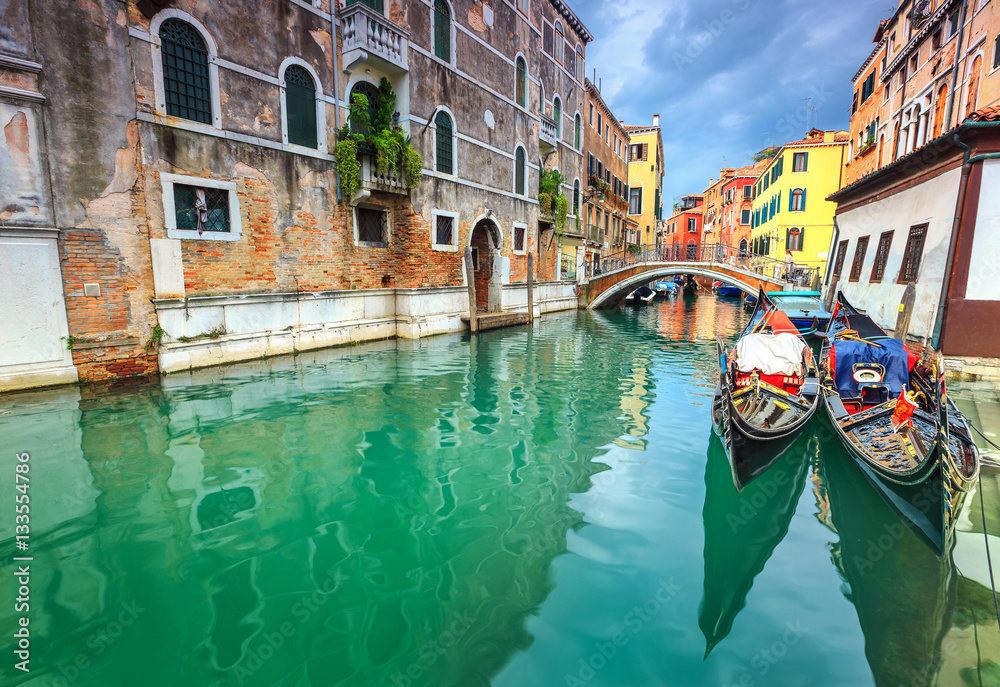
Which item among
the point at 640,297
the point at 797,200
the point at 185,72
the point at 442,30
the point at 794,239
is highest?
the point at 442,30

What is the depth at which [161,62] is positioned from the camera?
759 centimetres

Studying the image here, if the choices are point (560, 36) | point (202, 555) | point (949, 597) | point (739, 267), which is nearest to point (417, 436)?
point (202, 555)

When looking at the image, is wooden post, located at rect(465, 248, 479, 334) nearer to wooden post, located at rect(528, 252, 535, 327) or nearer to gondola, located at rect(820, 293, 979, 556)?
wooden post, located at rect(528, 252, 535, 327)

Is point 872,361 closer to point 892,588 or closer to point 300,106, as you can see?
point 892,588

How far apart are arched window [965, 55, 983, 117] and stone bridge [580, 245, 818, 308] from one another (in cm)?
655

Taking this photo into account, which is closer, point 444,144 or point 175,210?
point 175,210

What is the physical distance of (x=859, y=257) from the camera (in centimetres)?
1312

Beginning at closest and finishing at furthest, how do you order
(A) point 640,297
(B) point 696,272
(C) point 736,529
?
1. (C) point 736,529
2. (B) point 696,272
3. (A) point 640,297

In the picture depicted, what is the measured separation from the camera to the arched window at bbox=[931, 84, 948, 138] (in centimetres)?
1294

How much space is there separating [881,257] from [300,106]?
12.8 m

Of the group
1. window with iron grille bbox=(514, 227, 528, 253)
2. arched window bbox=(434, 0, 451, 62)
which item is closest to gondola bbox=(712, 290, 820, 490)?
arched window bbox=(434, 0, 451, 62)

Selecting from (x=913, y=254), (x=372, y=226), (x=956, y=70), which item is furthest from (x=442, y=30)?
(x=956, y=70)

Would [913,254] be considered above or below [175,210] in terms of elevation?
below

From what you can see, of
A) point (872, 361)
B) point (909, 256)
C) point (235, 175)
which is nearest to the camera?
point (872, 361)
